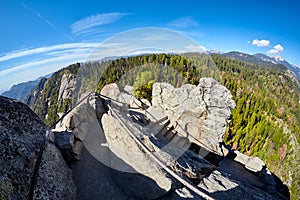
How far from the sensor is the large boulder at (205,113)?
10820mm

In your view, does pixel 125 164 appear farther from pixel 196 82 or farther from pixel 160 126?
pixel 196 82

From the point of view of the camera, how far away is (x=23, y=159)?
323 centimetres

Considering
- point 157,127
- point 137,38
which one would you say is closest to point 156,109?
point 157,127

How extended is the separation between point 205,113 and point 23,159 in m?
9.48

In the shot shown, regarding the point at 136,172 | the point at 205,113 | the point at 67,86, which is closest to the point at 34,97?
the point at 67,86

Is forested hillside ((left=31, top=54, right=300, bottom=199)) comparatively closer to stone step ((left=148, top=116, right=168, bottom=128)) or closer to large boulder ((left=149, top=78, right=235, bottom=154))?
large boulder ((left=149, top=78, right=235, bottom=154))

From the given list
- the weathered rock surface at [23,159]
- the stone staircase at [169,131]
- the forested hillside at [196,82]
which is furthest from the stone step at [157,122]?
the weathered rock surface at [23,159]

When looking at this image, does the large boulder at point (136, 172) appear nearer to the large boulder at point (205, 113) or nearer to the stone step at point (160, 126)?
the stone step at point (160, 126)

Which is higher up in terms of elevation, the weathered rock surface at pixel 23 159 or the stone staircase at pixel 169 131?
the weathered rock surface at pixel 23 159

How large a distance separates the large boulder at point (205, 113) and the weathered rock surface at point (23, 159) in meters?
7.52

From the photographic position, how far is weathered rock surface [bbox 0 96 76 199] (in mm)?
2947

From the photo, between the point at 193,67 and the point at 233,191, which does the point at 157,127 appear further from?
the point at 193,67

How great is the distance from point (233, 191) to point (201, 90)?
6335 millimetres

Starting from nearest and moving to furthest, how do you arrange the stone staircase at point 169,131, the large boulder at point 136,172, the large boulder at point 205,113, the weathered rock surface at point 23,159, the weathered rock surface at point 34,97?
the weathered rock surface at point 23,159
the large boulder at point 136,172
the stone staircase at point 169,131
the large boulder at point 205,113
the weathered rock surface at point 34,97
